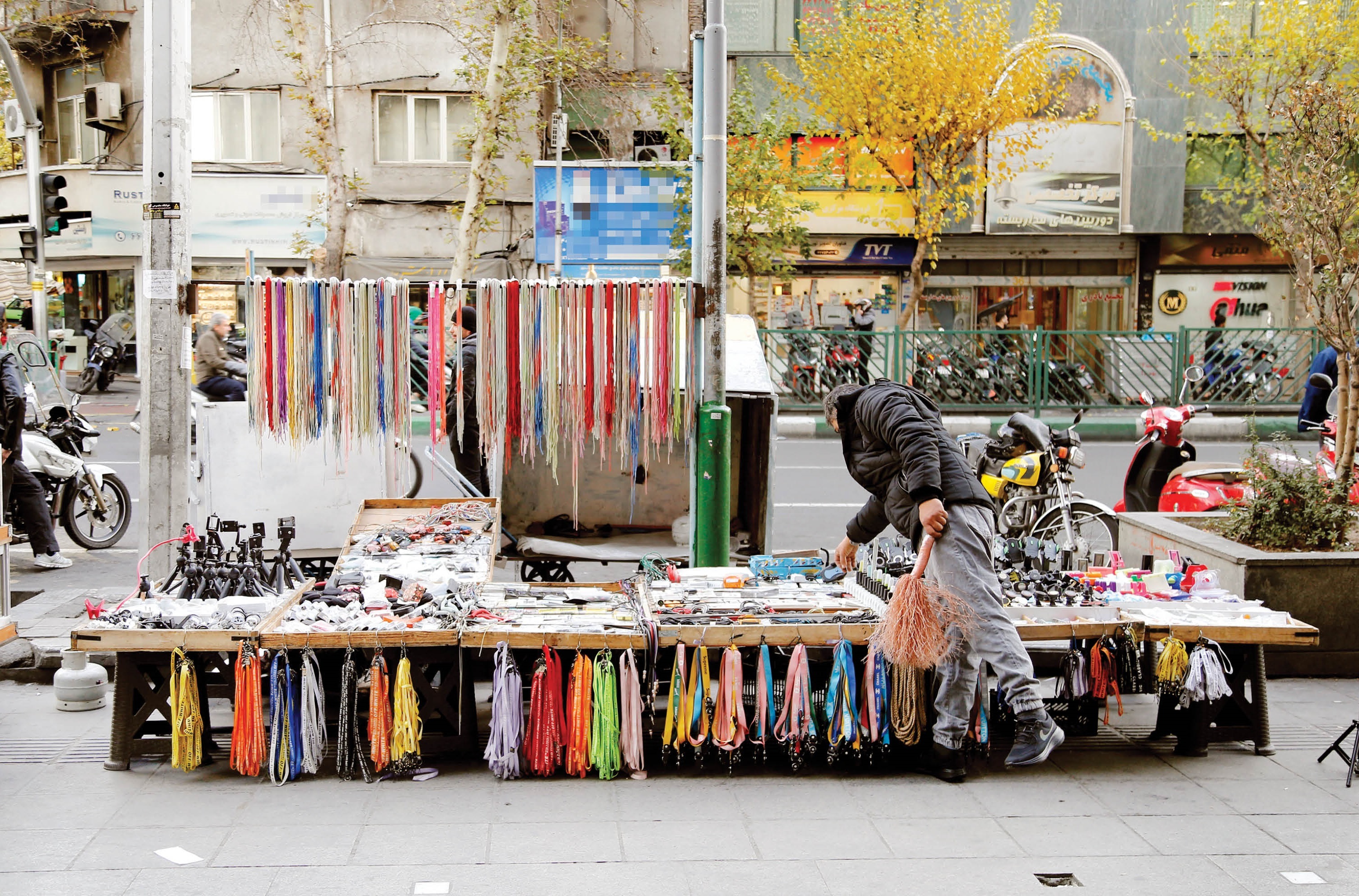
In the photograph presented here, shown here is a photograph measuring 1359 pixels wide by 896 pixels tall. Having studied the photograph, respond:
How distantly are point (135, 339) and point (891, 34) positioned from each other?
1680 cm

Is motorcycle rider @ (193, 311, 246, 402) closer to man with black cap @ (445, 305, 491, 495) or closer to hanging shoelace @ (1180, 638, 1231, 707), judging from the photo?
man with black cap @ (445, 305, 491, 495)

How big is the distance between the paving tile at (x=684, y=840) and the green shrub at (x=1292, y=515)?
3.71m

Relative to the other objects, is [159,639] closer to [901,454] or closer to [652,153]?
[901,454]

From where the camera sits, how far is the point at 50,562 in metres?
9.47

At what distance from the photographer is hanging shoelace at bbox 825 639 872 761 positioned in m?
5.05

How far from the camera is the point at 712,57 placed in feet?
22.4

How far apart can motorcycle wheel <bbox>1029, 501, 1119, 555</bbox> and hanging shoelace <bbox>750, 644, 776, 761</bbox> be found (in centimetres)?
381

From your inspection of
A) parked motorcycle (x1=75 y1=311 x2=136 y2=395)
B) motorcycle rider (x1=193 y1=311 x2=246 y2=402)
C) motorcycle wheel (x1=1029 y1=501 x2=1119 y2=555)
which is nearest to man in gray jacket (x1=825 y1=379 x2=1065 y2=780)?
motorcycle wheel (x1=1029 y1=501 x2=1119 y2=555)

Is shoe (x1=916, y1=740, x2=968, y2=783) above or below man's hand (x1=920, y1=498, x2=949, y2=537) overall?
below

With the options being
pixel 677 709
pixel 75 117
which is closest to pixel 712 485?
pixel 677 709

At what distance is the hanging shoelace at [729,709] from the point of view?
505cm

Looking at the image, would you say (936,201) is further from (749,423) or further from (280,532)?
(280,532)

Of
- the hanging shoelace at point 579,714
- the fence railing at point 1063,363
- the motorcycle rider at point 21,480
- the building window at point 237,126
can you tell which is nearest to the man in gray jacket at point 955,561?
the hanging shoelace at point 579,714

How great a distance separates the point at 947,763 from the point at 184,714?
9.99 feet
